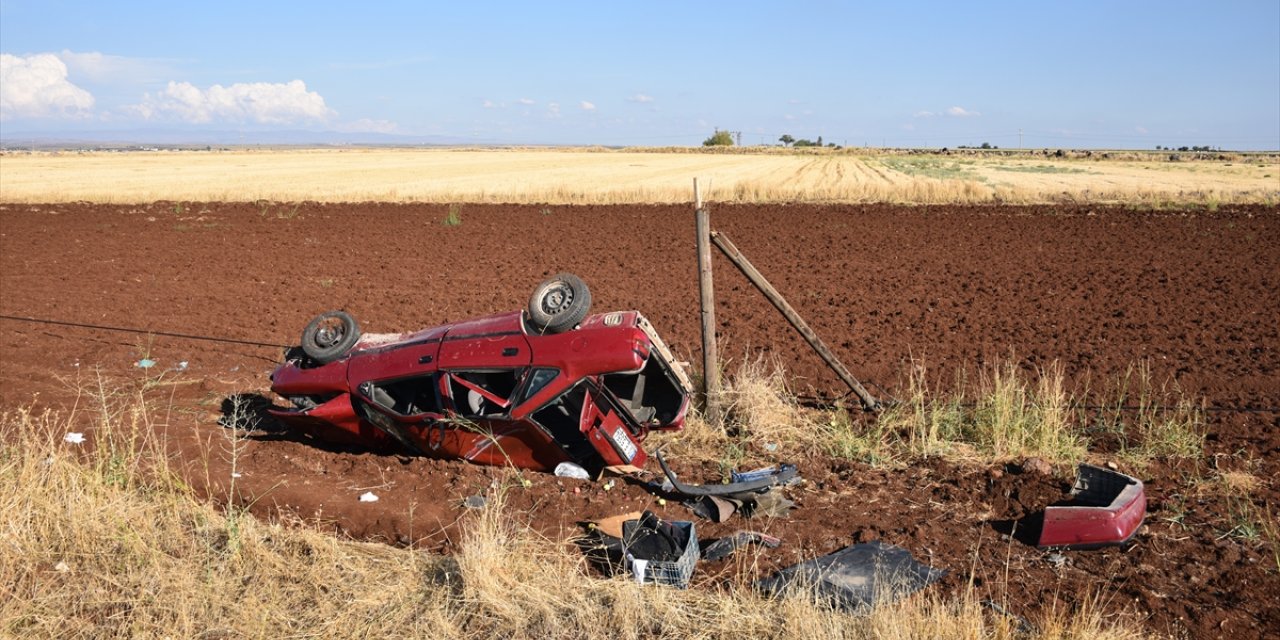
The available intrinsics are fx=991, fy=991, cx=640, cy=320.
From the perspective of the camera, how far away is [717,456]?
7355mm

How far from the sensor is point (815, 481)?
22.1 feet

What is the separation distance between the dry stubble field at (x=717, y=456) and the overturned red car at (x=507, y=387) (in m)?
0.29

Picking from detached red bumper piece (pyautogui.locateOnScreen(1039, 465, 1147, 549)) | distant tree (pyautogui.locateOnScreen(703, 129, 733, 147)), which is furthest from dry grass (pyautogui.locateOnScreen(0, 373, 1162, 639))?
distant tree (pyautogui.locateOnScreen(703, 129, 733, 147))

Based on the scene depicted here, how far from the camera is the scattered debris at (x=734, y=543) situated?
5355 millimetres

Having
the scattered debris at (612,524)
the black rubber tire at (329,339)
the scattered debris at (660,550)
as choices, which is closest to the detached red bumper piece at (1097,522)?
the scattered debris at (660,550)

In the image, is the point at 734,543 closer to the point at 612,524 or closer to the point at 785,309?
the point at 612,524

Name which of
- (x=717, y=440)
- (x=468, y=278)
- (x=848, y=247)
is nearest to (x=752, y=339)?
(x=717, y=440)

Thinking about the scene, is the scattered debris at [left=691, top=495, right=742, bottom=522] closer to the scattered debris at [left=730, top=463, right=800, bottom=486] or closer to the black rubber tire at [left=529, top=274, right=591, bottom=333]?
the scattered debris at [left=730, top=463, right=800, bottom=486]

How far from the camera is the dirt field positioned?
561 centimetres

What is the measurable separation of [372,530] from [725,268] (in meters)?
11.7

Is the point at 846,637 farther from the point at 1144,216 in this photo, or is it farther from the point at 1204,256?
the point at 1144,216

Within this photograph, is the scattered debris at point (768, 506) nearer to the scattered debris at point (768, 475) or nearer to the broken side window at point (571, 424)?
the scattered debris at point (768, 475)

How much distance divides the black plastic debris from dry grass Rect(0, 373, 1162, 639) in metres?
0.11

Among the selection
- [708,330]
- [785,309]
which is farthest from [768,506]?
[785,309]
